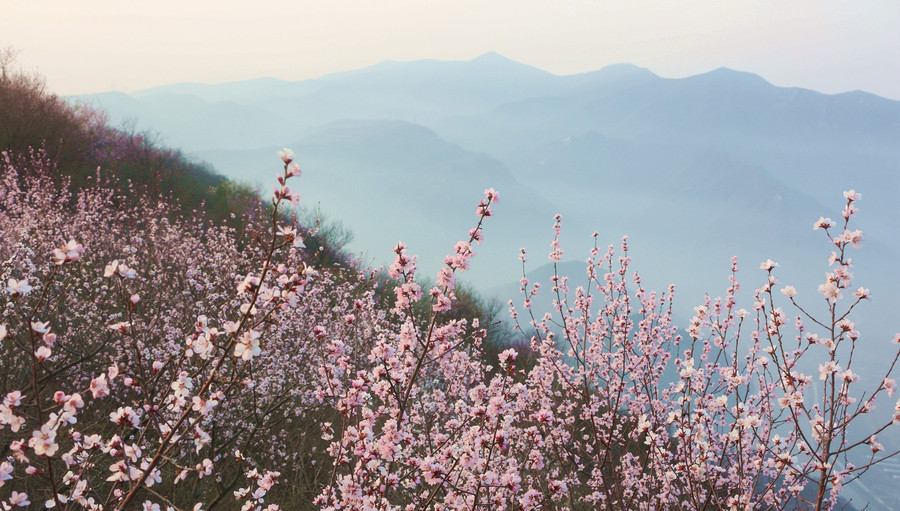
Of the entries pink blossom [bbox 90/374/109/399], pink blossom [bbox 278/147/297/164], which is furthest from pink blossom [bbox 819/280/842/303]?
pink blossom [bbox 90/374/109/399]

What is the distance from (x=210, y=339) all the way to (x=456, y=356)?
598 cm

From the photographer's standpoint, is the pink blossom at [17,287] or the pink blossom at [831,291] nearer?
the pink blossom at [17,287]

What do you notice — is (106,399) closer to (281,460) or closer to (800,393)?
(281,460)

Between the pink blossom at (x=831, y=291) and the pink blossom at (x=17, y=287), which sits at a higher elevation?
the pink blossom at (x=831, y=291)

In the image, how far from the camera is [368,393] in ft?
11.5

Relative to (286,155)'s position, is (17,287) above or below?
below

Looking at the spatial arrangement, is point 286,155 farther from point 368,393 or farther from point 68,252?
point 368,393

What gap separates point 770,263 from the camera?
3.55 m

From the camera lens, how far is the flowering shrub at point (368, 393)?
8.23 ft

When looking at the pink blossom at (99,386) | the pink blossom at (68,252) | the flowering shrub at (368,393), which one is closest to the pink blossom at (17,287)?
the flowering shrub at (368,393)

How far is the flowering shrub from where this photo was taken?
2.51 metres

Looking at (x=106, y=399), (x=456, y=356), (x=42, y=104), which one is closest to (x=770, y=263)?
(x=456, y=356)

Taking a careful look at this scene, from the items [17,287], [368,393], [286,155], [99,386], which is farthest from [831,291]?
[17,287]

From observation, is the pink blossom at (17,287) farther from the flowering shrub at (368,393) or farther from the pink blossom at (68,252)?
the pink blossom at (68,252)
